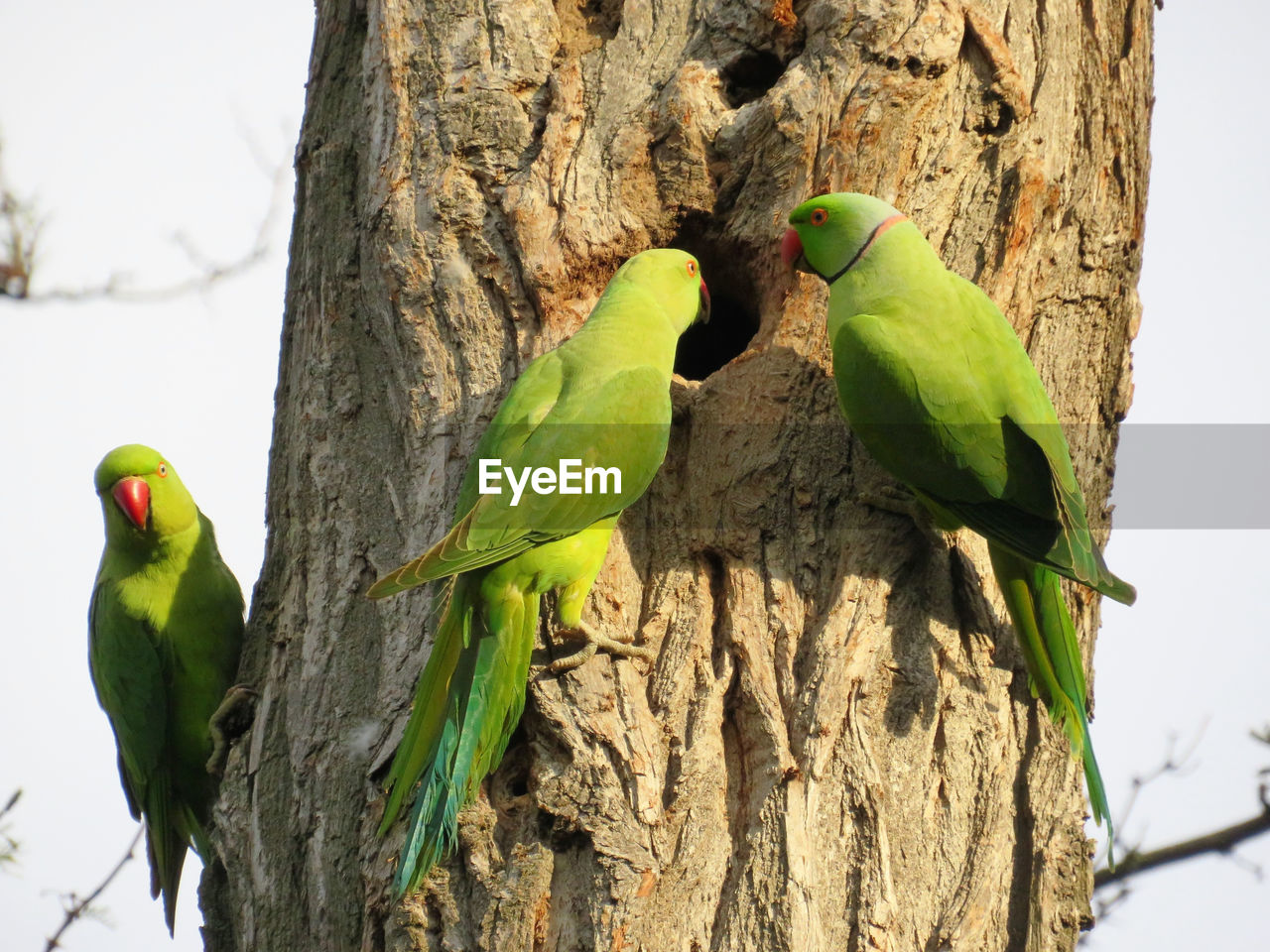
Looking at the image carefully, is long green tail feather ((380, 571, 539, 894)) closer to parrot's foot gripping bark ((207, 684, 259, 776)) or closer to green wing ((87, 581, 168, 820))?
parrot's foot gripping bark ((207, 684, 259, 776))

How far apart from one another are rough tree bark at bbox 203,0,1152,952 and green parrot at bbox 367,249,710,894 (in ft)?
0.36

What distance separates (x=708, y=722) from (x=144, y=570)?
2.42 meters

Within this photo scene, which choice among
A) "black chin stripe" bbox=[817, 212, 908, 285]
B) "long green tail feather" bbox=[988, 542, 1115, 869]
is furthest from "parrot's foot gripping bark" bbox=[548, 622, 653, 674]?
"black chin stripe" bbox=[817, 212, 908, 285]

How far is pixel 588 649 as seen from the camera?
2.86 meters

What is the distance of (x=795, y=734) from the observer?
2832 millimetres

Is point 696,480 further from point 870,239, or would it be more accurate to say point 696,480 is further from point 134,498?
point 134,498

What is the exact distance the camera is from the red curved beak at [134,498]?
4145 mm

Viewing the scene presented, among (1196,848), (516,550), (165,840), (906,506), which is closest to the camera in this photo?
(516,550)

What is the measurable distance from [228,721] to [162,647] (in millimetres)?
557

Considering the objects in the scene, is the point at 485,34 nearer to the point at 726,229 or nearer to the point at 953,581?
the point at 726,229

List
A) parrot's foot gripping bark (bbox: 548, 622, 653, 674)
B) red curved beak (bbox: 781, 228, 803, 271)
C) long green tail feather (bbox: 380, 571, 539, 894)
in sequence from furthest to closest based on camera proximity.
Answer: red curved beak (bbox: 781, 228, 803, 271)
parrot's foot gripping bark (bbox: 548, 622, 653, 674)
long green tail feather (bbox: 380, 571, 539, 894)

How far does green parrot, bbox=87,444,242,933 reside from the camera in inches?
158

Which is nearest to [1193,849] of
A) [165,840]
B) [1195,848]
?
[1195,848]

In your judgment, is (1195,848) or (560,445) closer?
(560,445)
